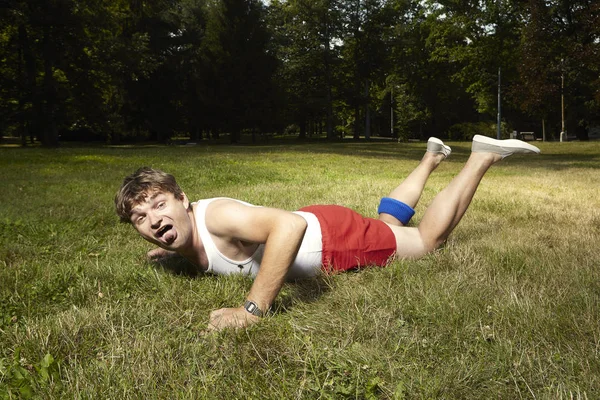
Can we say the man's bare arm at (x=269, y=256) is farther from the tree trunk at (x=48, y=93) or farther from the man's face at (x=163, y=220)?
the tree trunk at (x=48, y=93)

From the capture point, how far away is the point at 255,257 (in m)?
3.15

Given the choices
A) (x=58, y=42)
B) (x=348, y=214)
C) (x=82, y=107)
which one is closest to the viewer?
(x=348, y=214)

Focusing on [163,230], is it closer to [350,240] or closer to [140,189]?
[140,189]

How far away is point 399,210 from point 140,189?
2.34 metres

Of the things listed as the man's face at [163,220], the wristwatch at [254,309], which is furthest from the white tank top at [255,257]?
the wristwatch at [254,309]

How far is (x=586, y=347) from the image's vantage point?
6.74ft

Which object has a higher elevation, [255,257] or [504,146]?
[504,146]

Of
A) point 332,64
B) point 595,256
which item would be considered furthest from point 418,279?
point 332,64

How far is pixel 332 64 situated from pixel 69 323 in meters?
42.4

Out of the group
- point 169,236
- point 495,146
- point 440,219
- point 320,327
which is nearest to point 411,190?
point 440,219

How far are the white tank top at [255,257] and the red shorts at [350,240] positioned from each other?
0.06m

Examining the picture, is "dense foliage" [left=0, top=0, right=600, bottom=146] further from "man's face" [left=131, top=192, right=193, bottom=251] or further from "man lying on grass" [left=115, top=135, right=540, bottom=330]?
"man's face" [left=131, top=192, right=193, bottom=251]

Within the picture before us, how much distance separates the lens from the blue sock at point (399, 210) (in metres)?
4.21

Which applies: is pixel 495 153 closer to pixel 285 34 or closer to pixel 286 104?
pixel 286 104
